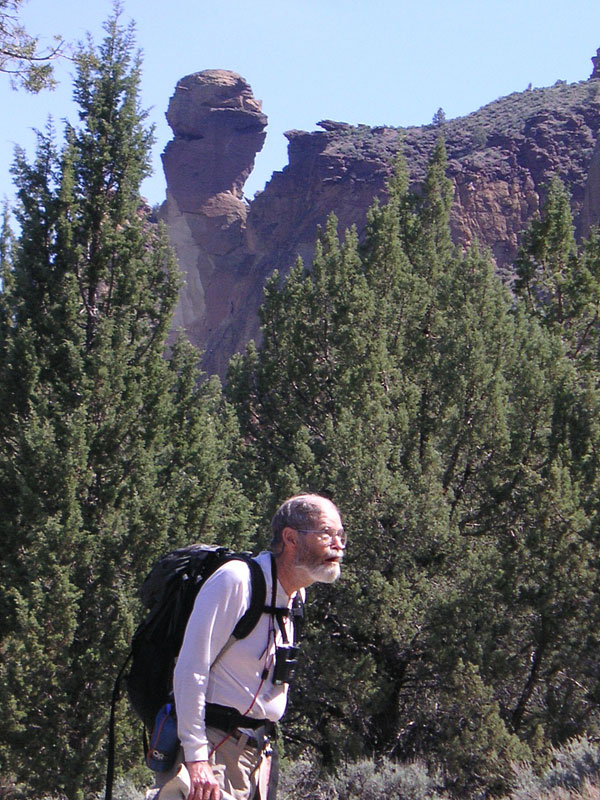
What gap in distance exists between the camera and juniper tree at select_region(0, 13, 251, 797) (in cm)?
873

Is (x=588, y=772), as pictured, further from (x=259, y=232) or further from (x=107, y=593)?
(x=259, y=232)

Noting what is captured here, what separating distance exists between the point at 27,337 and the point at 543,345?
743cm

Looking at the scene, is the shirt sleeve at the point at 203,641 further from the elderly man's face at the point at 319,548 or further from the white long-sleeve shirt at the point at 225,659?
the elderly man's face at the point at 319,548

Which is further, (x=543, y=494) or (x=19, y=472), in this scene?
(x=543, y=494)

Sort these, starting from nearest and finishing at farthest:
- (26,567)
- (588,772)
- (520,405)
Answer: (588,772)
(26,567)
(520,405)

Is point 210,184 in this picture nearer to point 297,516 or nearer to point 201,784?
point 297,516

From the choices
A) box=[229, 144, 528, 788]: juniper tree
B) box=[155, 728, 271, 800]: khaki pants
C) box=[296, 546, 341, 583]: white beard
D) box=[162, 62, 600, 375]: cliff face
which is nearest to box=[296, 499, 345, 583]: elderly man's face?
box=[296, 546, 341, 583]: white beard

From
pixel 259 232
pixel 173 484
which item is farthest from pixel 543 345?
pixel 259 232

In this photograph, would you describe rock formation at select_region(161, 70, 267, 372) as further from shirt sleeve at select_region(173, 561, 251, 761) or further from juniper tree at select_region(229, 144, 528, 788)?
shirt sleeve at select_region(173, 561, 251, 761)

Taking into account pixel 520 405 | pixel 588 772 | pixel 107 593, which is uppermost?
pixel 520 405

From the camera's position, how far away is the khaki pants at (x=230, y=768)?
8.80 feet

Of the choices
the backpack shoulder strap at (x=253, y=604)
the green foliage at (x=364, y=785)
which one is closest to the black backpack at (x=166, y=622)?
the backpack shoulder strap at (x=253, y=604)

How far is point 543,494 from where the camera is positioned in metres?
11.1

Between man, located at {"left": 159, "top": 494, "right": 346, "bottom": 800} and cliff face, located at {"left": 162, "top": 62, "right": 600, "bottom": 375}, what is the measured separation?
4202cm
